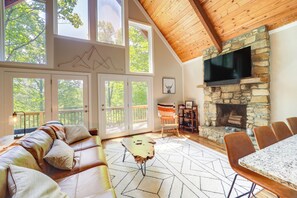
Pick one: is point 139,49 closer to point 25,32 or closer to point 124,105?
point 124,105

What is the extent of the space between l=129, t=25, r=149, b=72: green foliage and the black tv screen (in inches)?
77.6

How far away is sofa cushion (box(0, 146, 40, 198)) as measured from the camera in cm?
94

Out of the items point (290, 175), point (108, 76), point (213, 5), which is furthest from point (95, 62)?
point (290, 175)

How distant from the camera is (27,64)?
3285mm

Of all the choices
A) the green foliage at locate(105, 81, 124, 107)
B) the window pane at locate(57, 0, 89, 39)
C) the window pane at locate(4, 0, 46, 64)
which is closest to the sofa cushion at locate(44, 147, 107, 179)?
the green foliage at locate(105, 81, 124, 107)

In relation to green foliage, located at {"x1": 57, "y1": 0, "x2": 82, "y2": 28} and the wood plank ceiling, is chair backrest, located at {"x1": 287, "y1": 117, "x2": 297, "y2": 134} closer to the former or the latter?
the wood plank ceiling

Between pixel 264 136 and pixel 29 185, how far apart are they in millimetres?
2175

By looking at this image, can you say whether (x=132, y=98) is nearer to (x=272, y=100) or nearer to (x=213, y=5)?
(x=213, y=5)

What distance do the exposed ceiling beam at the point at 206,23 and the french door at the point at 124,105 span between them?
2.20 m

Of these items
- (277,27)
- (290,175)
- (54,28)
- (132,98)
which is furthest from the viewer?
(132,98)

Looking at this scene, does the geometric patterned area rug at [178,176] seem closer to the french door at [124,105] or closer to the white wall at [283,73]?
the french door at [124,105]

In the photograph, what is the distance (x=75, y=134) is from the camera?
2.74 meters

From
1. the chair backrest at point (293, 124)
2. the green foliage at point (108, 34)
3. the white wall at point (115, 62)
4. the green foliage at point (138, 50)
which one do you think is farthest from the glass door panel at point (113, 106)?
the chair backrest at point (293, 124)

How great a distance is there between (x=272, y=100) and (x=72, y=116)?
4.75 meters
